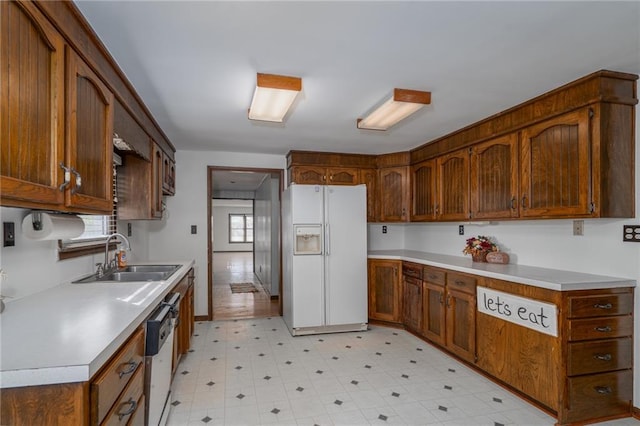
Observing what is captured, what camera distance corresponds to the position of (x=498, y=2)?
1.50 m

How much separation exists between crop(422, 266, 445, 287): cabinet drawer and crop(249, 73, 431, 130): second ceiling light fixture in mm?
1595

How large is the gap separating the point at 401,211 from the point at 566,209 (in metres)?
2.18

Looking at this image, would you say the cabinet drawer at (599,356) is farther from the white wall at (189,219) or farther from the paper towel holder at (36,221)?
the white wall at (189,219)

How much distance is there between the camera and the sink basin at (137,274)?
102 inches

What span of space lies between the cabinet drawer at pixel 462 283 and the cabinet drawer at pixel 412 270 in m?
0.53

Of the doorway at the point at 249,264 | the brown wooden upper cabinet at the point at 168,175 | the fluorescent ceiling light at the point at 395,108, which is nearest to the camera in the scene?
the fluorescent ceiling light at the point at 395,108

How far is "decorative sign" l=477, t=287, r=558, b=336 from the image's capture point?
2.29 m

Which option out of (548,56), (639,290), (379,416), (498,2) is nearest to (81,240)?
(379,416)

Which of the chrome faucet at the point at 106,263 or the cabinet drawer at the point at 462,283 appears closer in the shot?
the chrome faucet at the point at 106,263

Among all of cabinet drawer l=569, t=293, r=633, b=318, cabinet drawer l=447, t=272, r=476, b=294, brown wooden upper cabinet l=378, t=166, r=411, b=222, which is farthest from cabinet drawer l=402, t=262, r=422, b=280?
cabinet drawer l=569, t=293, r=633, b=318

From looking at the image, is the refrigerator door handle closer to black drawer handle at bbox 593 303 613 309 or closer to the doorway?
the doorway

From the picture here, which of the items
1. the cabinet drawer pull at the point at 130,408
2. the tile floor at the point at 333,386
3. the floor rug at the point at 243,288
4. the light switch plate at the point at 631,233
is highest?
the light switch plate at the point at 631,233

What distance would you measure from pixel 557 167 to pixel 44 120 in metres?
3.06

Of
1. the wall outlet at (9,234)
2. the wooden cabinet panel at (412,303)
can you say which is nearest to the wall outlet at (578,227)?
the wooden cabinet panel at (412,303)
